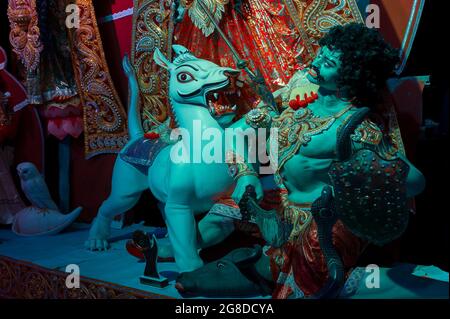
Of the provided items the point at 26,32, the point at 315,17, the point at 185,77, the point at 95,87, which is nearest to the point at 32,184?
the point at 95,87

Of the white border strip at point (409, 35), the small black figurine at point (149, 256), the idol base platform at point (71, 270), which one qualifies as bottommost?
the idol base platform at point (71, 270)

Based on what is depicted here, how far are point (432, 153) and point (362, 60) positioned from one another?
65 centimetres

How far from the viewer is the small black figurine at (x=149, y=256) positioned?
2189 millimetres

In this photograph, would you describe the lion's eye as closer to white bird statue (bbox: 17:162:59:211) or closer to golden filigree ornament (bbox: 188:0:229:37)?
golden filigree ornament (bbox: 188:0:229:37)

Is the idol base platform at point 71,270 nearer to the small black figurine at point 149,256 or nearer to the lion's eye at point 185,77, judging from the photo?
the small black figurine at point 149,256

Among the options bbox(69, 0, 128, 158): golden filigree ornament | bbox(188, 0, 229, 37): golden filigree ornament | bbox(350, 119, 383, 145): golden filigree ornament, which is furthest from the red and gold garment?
bbox(69, 0, 128, 158): golden filigree ornament

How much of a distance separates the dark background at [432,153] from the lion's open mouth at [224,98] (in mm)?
740

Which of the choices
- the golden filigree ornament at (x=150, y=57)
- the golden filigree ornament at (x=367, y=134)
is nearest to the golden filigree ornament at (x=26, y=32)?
the golden filigree ornament at (x=150, y=57)

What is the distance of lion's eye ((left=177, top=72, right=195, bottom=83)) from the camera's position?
221 centimetres

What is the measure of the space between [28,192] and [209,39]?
168 centimetres

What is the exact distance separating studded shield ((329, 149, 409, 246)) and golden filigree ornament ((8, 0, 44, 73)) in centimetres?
241

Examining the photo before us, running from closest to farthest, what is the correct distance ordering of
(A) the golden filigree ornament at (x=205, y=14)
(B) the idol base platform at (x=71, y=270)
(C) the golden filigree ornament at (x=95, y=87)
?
(B) the idol base platform at (x=71, y=270) < (A) the golden filigree ornament at (x=205, y=14) < (C) the golden filigree ornament at (x=95, y=87)

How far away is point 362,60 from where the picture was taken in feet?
5.44

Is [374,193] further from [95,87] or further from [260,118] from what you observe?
[95,87]
